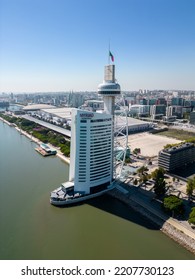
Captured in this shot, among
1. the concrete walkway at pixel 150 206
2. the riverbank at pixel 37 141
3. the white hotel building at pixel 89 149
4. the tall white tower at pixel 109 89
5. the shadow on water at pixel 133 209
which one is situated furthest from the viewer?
the riverbank at pixel 37 141

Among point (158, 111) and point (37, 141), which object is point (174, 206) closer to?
point (37, 141)

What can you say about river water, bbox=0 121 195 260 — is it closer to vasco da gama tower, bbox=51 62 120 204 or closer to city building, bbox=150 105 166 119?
vasco da gama tower, bbox=51 62 120 204

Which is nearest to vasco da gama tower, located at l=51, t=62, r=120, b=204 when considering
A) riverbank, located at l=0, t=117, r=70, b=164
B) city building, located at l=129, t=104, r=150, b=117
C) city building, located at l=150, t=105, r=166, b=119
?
riverbank, located at l=0, t=117, r=70, b=164

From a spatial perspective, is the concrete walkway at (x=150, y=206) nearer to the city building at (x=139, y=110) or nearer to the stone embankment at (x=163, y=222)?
the stone embankment at (x=163, y=222)

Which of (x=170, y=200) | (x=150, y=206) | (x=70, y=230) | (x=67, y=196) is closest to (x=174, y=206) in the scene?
(x=170, y=200)

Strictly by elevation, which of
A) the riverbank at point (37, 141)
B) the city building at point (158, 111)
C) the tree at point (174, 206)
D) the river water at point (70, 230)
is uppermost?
the city building at point (158, 111)

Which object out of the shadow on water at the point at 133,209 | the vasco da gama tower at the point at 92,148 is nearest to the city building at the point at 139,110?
the vasco da gama tower at the point at 92,148

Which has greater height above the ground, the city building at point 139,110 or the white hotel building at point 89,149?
the city building at point 139,110
